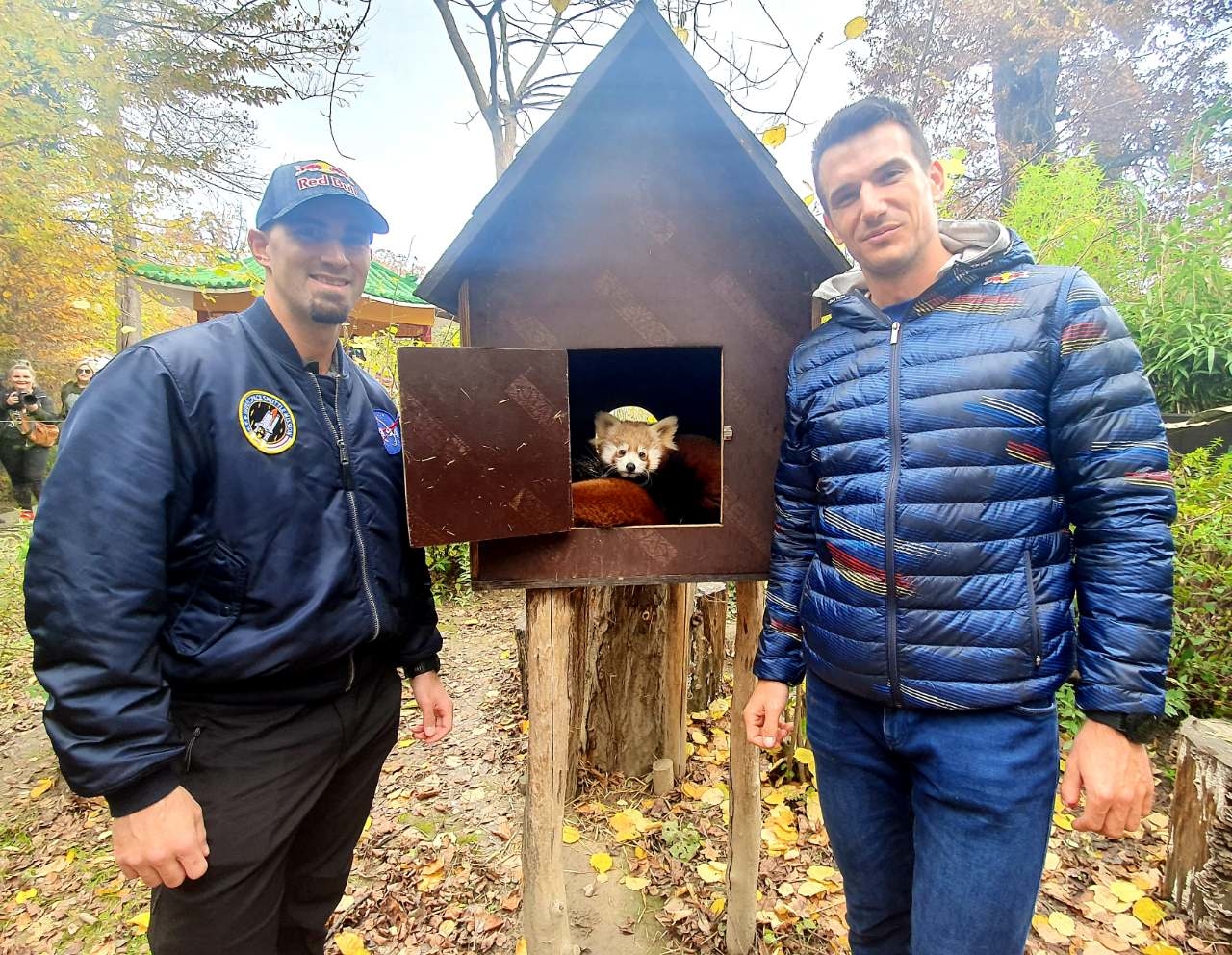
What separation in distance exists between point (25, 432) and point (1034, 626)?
38.3 ft

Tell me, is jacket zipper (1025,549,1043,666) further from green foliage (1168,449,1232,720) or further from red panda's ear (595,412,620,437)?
green foliage (1168,449,1232,720)

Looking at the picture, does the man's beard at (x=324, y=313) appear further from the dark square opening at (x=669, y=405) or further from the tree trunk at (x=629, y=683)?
the tree trunk at (x=629, y=683)

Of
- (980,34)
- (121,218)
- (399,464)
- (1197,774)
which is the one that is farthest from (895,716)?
(980,34)

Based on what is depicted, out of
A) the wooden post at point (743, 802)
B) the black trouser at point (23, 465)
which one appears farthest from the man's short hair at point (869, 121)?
the black trouser at point (23, 465)

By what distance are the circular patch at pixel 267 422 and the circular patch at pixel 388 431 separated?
10.8 inches

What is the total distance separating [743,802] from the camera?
2.33 metres

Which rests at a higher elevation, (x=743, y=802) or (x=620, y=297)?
(x=620, y=297)

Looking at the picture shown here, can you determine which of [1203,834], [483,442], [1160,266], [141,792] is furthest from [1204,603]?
[141,792]

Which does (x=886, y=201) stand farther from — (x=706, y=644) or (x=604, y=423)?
(x=706, y=644)

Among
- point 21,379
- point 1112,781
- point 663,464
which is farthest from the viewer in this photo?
point 21,379

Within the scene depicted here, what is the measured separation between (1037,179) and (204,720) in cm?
619

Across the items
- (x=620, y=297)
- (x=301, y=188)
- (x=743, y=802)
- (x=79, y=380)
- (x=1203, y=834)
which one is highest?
(x=79, y=380)

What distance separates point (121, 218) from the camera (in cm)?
645

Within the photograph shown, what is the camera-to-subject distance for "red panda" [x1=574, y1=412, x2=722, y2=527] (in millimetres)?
2594
